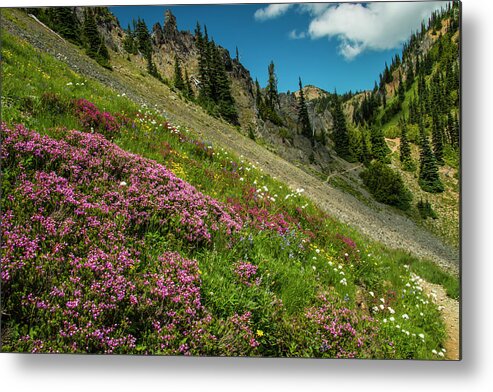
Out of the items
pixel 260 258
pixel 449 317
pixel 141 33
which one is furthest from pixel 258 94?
pixel 449 317

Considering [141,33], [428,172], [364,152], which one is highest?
[141,33]

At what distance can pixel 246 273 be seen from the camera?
400 centimetres

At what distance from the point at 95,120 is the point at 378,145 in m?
18.2

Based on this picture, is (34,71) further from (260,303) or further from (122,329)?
(260,303)

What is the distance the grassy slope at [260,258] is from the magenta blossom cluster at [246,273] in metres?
0.07

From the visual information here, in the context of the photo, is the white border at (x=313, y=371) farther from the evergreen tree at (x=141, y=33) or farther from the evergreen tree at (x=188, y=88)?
the evergreen tree at (x=188, y=88)

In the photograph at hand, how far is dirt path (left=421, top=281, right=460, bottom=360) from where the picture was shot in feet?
16.1

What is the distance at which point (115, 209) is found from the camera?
3.97 m

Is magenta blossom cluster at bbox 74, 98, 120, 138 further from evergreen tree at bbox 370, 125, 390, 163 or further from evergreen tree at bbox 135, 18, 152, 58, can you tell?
evergreen tree at bbox 370, 125, 390, 163

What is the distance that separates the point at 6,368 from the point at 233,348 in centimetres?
394

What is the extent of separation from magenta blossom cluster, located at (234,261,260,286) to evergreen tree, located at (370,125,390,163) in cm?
1742

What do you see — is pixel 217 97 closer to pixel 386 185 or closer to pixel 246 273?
pixel 386 185

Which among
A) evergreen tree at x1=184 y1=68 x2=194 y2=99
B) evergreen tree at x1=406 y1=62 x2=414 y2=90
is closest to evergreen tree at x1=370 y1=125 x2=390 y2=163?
evergreen tree at x1=406 y1=62 x2=414 y2=90

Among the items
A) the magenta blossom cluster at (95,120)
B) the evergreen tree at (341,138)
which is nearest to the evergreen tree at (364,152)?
the evergreen tree at (341,138)
